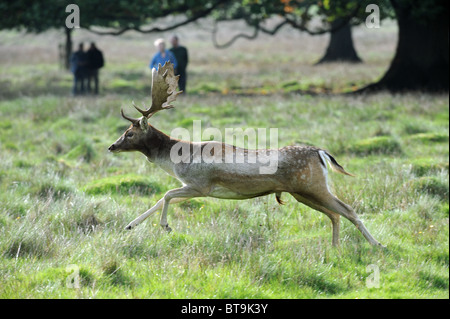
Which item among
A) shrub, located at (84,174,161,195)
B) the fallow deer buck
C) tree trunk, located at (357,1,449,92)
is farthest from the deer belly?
tree trunk, located at (357,1,449,92)

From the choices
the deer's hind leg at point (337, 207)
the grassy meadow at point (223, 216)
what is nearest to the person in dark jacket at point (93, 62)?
the grassy meadow at point (223, 216)

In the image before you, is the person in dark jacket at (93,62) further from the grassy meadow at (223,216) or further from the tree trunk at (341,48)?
the tree trunk at (341,48)

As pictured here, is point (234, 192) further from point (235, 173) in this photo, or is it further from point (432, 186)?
point (432, 186)

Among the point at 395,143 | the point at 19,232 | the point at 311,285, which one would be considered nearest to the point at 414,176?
the point at 395,143

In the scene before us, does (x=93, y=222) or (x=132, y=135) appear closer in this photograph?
(x=132, y=135)

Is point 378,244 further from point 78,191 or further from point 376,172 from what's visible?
point 78,191

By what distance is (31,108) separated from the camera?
17.2 meters

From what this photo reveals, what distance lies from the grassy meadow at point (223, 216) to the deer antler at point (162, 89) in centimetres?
124

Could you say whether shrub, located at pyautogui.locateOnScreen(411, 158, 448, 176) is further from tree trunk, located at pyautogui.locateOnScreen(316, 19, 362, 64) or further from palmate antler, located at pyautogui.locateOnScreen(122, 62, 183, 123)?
tree trunk, located at pyautogui.locateOnScreen(316, 19, 362, 64)

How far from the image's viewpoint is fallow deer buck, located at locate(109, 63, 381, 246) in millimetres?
6453

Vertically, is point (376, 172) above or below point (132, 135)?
below

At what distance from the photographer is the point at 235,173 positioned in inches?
254

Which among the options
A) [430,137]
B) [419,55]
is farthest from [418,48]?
[430,137]
